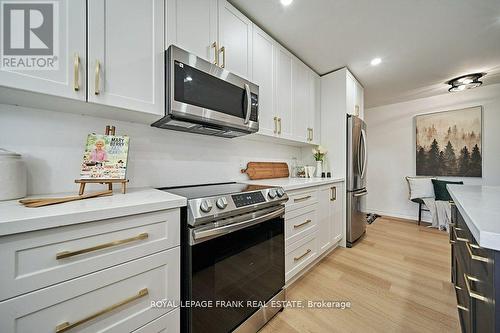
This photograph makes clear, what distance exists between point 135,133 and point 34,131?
48 cm

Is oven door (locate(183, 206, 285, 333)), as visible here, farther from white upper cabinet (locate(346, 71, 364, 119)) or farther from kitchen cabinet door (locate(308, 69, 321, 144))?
white upper cabinet (locate(346, 71, 364, 119))

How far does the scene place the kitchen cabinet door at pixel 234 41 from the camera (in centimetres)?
148

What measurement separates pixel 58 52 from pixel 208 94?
74cm

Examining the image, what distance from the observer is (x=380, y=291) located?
165 centimetres

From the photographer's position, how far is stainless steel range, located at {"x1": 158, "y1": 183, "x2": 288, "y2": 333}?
3.04ft

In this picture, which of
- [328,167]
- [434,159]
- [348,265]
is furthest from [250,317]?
[434,159]

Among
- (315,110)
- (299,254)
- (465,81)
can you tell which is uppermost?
(465,81)

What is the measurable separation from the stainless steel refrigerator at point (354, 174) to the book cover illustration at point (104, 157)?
2567 mm

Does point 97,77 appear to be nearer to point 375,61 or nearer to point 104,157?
point 104,157

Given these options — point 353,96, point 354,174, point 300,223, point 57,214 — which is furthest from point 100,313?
point 353,96

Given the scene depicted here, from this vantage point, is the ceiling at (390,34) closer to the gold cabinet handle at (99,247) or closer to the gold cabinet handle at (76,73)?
the gold cabinet handle at (76,73)

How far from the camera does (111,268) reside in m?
0.72

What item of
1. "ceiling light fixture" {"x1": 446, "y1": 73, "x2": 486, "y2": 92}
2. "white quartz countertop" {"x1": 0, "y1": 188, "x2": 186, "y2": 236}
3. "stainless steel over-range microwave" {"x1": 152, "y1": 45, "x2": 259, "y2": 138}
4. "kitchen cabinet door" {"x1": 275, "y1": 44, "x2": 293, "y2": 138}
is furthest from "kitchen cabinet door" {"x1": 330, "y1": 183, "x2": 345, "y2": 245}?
"ceiling light fixture" {"x1": 446, "y1": 73, "x2": 486, "y2": 92}

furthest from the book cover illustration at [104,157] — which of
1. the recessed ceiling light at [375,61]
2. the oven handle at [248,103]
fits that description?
the recessed ceiling light at [375,61]
